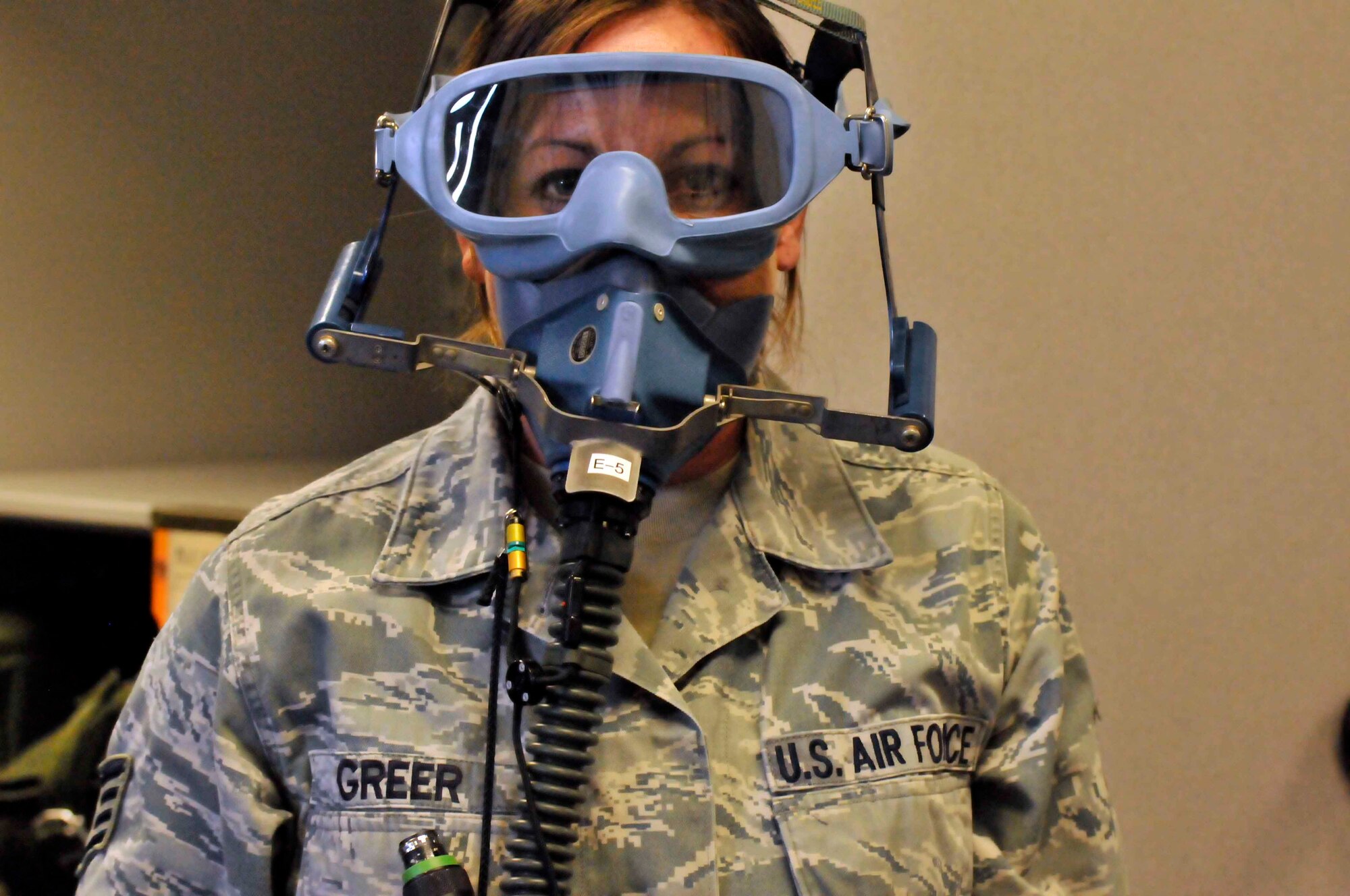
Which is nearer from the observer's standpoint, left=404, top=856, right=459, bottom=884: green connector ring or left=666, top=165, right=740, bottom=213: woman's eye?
left=404, top=856, right=459, bottom=884: green connector ring

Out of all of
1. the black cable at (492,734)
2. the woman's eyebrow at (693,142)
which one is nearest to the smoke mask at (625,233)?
the woman's eyebrow at (693,142)

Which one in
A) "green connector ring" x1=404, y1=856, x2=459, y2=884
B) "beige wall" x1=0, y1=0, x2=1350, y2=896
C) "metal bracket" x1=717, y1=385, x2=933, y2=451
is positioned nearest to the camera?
"green connector ring" x1=404, y1=856, x2=459, y2=884

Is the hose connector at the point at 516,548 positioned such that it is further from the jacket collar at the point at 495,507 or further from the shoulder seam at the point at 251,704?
the shoulder seam at the point at 251,704

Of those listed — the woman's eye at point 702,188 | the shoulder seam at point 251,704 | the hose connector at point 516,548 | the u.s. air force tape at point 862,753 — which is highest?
the woman's eye at point 702,188

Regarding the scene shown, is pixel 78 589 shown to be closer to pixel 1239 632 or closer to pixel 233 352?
pixel 233 352

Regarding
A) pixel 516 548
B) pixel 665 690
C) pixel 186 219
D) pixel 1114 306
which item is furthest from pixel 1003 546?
pixel 186 219

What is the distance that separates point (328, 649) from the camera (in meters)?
0.90

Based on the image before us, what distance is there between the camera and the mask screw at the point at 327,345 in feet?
2.91

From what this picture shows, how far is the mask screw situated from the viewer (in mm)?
888

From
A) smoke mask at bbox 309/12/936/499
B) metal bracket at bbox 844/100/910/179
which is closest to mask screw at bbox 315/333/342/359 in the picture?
smoke mask at bbox 309/12/936/499

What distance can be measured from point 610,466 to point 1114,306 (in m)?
0.89

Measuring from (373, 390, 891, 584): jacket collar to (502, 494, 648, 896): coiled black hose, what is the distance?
4.8 inches

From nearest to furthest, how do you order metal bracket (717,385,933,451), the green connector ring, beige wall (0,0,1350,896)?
1. the green connector ring
2. metal bracket (717,385,933,451)
3. beige wall (0,0,1350,896)

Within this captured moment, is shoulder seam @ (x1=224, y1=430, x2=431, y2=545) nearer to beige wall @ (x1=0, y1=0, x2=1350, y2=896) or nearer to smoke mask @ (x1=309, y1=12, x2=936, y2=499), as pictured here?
smoke mask @ (x1=309, y1=12, x2=936, y2=499)
